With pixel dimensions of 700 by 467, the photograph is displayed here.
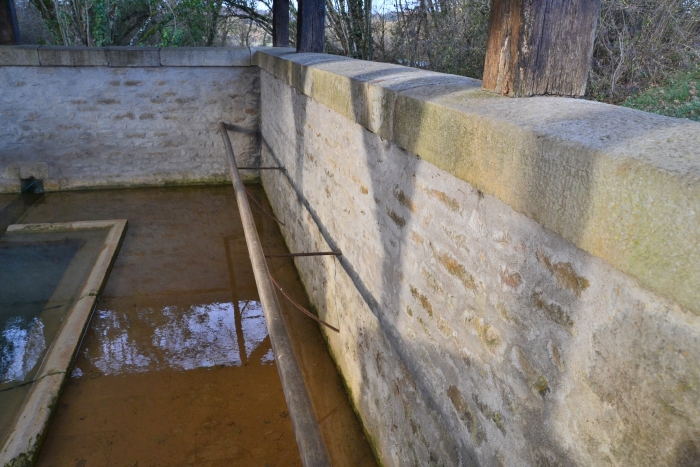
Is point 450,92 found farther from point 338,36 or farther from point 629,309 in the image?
point 338,36

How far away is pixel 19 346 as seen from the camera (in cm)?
421

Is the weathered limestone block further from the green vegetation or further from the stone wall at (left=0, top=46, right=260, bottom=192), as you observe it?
the green vegetation

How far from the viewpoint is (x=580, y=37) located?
1.84 metres

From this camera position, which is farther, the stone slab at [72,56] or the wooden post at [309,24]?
the stone slab at [72,56]

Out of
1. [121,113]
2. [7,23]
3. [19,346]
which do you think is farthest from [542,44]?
[7,23]

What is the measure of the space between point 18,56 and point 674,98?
829 centimetres

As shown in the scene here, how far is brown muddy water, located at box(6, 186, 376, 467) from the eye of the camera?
3.31m

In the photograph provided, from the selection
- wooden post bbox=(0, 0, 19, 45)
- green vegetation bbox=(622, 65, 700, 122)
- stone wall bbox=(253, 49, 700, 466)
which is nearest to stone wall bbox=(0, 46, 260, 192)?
wooden post bbox=(0, 0, 19, 45)

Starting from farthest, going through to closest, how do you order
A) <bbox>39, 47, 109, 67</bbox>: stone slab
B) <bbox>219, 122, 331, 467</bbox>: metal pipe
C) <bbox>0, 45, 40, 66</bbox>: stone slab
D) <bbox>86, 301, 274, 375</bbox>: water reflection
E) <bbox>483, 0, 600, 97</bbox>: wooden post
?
<bbox>39, 47, 109, 67</bbox>: stone slab
<bbox>0, 45, 40, 66</bbox>: stone slab
<bbox>86, 301, 274, 375</bbox>: water reflection
<bbox>483, 0, 600, 97</bbox>: wooden post
<bbox>219, 122, 331, 467</bbox>: metal pipe

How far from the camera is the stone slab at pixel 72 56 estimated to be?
7.41m

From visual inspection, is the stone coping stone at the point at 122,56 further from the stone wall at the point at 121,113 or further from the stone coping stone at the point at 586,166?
the stone coping stone at the point at 586,166

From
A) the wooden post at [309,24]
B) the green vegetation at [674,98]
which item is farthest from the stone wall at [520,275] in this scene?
the green vegetation at [674,98]

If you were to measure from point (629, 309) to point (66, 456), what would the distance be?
3352mm

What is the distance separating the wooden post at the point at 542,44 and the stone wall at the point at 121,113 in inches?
262
